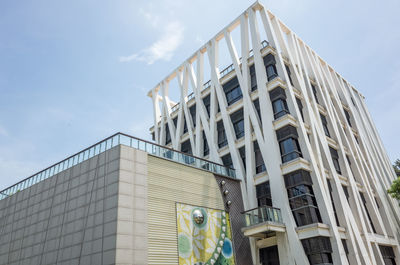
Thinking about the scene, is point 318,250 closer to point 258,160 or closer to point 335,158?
point 258,160

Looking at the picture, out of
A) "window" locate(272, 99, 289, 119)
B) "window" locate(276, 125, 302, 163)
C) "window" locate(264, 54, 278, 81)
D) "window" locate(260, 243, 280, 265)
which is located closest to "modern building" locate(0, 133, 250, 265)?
"window" locate(260, 243, 280, 265)

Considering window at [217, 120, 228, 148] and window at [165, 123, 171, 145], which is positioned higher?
window at [165, 123, 171, 145]

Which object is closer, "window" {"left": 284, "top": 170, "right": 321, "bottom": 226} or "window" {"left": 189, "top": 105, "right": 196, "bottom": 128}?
"window" {"left": 284, "top": 170, "right": 321, "bottom": 226}

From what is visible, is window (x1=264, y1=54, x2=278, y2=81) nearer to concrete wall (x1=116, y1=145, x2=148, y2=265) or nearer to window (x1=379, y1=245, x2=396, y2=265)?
concrete wall (x1=116, y1=145, x2=148, y2=265)

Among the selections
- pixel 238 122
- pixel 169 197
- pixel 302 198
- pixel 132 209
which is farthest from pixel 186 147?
pixel 132 209

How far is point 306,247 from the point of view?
2166 cm

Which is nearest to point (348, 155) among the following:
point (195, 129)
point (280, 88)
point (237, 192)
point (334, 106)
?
point (334, 106)

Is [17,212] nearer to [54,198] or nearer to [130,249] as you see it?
[54,198]

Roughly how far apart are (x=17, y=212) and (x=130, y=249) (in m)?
14.4

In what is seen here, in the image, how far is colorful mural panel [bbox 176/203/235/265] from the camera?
67.3 ft

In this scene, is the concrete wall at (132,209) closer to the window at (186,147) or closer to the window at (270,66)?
the window at (186,147)

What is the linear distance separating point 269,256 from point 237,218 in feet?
11.5

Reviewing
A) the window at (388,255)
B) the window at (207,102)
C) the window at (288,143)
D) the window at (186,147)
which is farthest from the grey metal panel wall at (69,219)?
the window at (388,255)

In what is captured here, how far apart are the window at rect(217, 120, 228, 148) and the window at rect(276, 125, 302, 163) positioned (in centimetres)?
587
